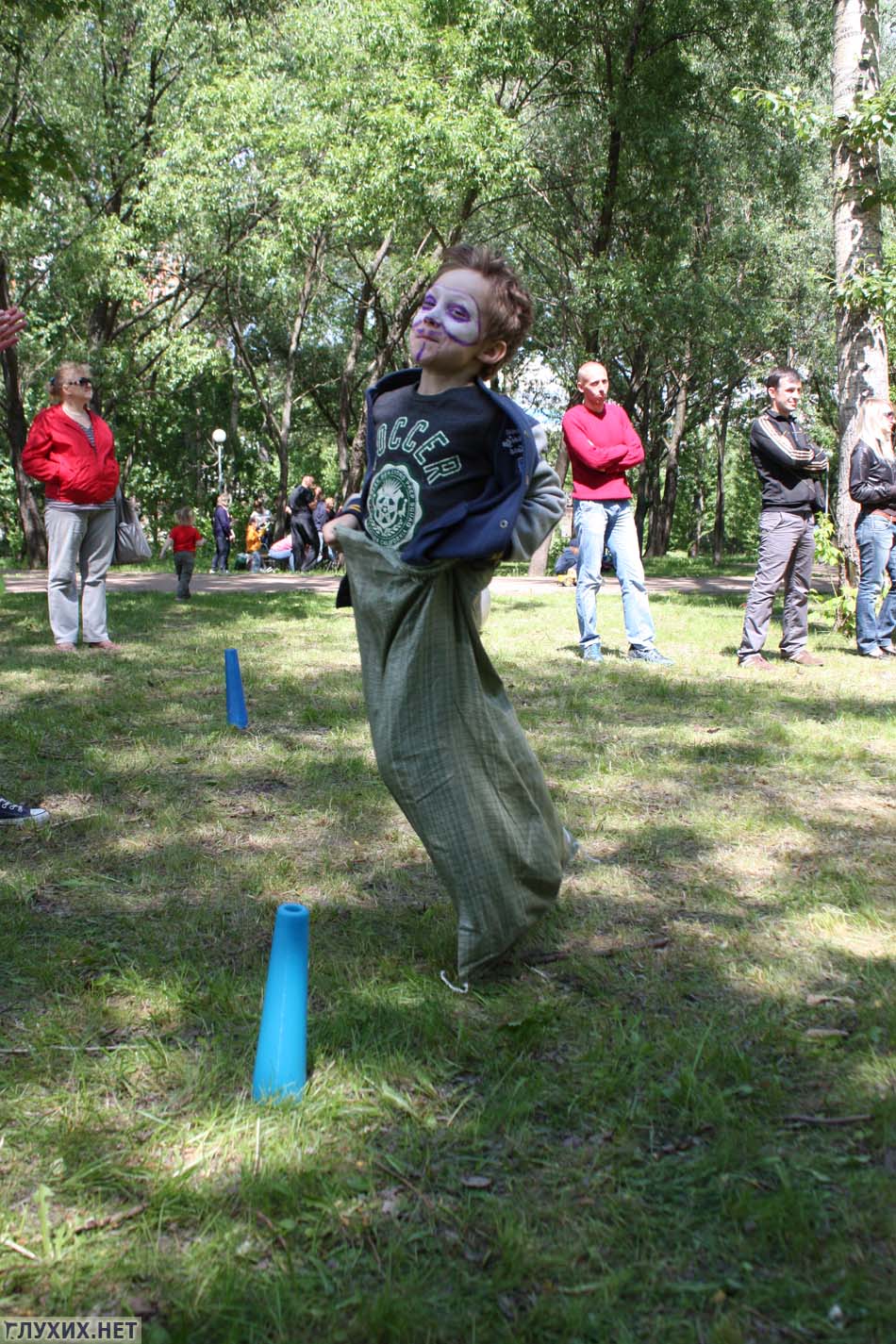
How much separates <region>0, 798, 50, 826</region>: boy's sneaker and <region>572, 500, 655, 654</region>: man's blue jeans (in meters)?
4.90

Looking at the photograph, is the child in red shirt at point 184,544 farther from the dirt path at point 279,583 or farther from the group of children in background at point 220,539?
the dirt path at point 279,583

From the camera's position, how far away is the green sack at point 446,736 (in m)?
3.18

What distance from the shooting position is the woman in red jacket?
28.6 feet

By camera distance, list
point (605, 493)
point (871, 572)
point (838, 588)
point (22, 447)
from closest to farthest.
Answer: point (605, 493)
point (871, 572)
point (838, 588)
point (22, 447)

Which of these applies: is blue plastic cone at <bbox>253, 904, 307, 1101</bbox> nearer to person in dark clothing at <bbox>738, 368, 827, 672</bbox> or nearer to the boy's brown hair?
the boy's brown hair

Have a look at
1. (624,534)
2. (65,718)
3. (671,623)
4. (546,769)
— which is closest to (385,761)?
(546,769)

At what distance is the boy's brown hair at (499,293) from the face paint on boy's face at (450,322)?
1.8 inches

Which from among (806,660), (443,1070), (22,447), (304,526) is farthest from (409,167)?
(443,1070)

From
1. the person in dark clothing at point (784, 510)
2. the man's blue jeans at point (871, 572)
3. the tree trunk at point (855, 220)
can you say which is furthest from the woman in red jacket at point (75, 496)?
the tree trunk at point (855, 220)

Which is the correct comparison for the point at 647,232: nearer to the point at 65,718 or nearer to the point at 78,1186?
the point at 65,718

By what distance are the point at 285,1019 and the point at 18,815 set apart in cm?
241

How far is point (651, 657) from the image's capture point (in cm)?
878

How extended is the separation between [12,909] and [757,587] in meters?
6.36

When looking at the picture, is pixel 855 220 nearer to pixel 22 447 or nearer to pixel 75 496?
pixel 75 496
